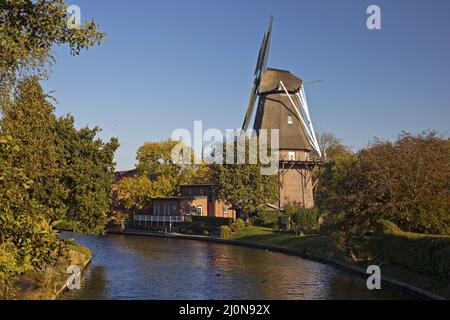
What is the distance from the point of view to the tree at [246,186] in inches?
2645

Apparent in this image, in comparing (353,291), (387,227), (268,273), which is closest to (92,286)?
(268,273)

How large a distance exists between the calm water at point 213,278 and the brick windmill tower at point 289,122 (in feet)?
92.8

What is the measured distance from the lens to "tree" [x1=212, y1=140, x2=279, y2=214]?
220 ft

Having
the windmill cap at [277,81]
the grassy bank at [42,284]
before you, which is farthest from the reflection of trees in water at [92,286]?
the windmill cap at [277,81]

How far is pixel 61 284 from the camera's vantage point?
2744cm

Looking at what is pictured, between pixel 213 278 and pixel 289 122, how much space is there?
48224 mm

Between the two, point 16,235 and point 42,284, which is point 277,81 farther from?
point 16,235

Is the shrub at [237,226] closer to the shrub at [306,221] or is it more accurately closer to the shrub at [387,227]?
the shrub at [306,221]

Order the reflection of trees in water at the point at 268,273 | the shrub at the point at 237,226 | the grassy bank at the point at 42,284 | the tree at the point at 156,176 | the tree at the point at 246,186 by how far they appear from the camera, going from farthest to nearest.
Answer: the tree at the point at 156,176
the tree at the point at 246,186
the shrub at the point at 237,226
the reflection of trees in water at the point at 268,273
the grassy bank at the point at 42,284

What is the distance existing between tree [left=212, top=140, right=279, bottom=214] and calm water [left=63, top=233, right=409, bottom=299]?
715 inches

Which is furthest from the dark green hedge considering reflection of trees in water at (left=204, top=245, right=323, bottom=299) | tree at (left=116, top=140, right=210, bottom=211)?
tree at (left=116, top=140, right=210, bottom=211)

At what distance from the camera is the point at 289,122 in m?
78.0

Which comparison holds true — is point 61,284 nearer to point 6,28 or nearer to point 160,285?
point 160,285

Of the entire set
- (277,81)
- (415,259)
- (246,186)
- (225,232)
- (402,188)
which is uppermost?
(277,81)
